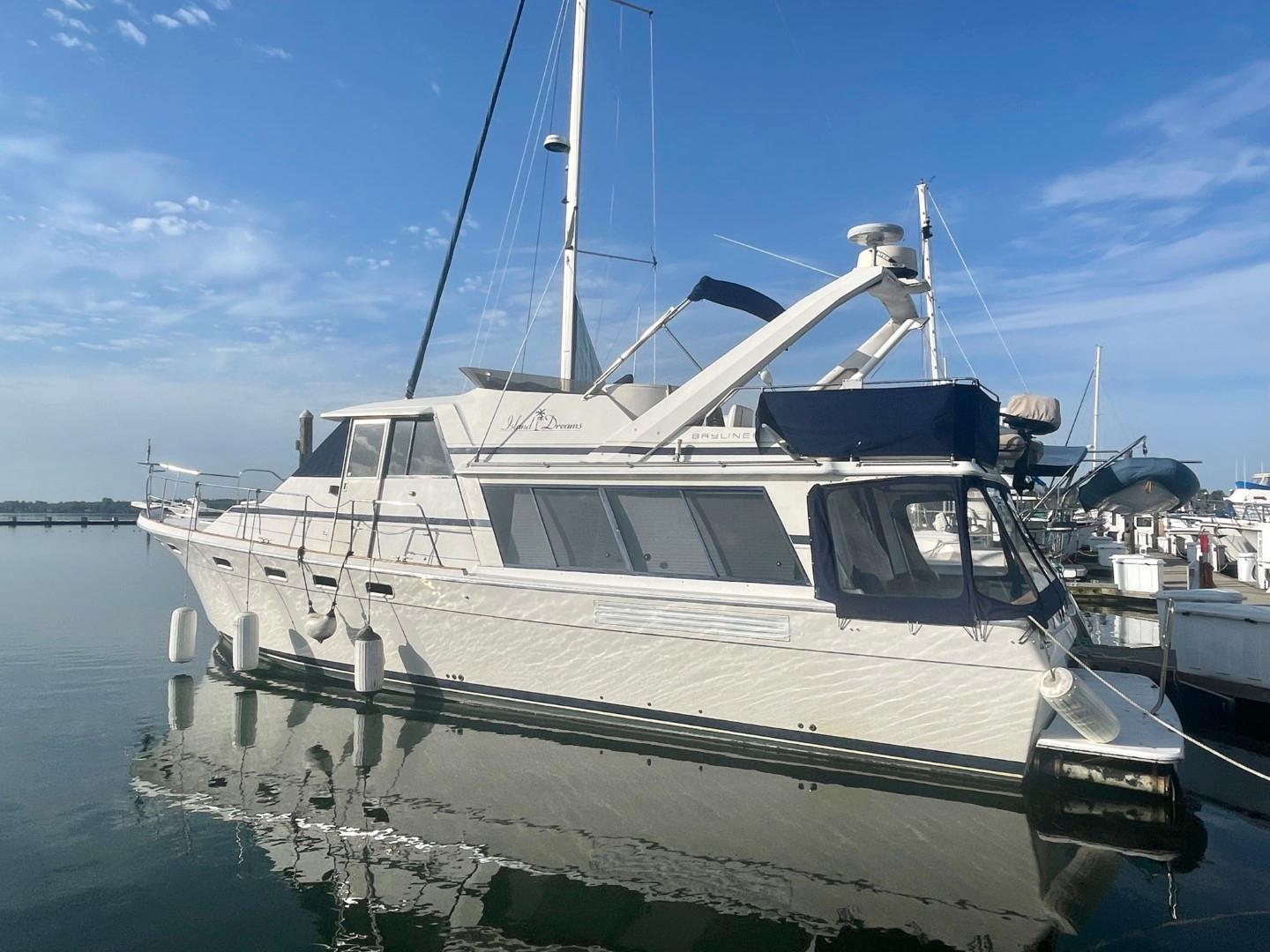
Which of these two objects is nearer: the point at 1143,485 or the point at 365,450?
the point at 365,450

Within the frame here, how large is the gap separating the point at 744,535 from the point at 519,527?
Answer: 7.71ft

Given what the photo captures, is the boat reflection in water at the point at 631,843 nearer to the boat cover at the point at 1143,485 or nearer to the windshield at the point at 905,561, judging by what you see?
the windshield at the point at 905,561

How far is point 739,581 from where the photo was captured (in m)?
6.89

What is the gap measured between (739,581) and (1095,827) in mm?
3135

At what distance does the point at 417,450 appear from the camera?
884 centimetres

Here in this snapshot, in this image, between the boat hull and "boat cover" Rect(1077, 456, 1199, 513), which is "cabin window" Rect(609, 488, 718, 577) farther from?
"boat cover" Rect(1077, 456, 1199, 513)

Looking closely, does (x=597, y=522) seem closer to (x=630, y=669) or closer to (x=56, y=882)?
(x=630, y=669)

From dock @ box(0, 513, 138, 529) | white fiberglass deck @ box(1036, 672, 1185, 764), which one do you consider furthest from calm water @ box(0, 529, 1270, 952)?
dock @ box(0, 513, 138, 529)

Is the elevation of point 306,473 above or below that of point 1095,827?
above

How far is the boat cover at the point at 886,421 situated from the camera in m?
6.16

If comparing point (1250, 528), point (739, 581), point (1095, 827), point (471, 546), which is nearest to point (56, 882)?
point (471, 546)

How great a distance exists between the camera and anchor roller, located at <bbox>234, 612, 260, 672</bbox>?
28.6 ft

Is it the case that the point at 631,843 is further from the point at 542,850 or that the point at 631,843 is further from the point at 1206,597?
the point at 1206,597

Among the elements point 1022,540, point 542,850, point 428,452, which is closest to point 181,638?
point 428,452
